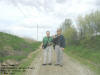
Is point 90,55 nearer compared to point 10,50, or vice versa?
point 10,50

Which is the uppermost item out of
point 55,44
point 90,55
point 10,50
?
point 55,44

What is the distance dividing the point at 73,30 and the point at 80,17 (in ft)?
28.1

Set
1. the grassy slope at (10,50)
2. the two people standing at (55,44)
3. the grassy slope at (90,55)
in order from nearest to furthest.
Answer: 1. the two people standing at (55,44)
2. the grassy slope at (90,55)
3. the grassy slope at (10,50)

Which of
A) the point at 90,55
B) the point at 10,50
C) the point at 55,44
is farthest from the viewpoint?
the point at 90,55

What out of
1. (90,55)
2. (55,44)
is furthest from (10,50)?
(55,44)

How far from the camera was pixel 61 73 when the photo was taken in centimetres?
754

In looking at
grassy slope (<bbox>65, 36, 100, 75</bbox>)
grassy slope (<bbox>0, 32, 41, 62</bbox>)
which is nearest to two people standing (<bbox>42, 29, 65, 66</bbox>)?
grassy slope (<bbox>65, 36, 100, 75</bbox>)

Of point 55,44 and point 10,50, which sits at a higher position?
point 55,44

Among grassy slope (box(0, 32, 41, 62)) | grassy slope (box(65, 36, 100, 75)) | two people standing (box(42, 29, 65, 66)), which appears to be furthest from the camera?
grassy slope (box(0, 32, 41, 62))

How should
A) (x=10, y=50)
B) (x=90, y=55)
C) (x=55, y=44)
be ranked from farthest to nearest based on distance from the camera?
(x=90, y=55) < (x=10, y=50) < (x=55, y=44)

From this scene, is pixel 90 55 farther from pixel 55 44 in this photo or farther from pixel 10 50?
pixel 55 44

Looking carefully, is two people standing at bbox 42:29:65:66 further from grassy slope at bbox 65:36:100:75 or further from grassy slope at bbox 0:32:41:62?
grassy slope at bbox 0:32:41:62

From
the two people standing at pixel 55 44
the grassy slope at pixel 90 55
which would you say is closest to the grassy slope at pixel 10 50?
the two people standing at pixel 55 44

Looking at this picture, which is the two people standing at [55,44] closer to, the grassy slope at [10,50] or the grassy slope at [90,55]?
the grassy slope at [90,55]
